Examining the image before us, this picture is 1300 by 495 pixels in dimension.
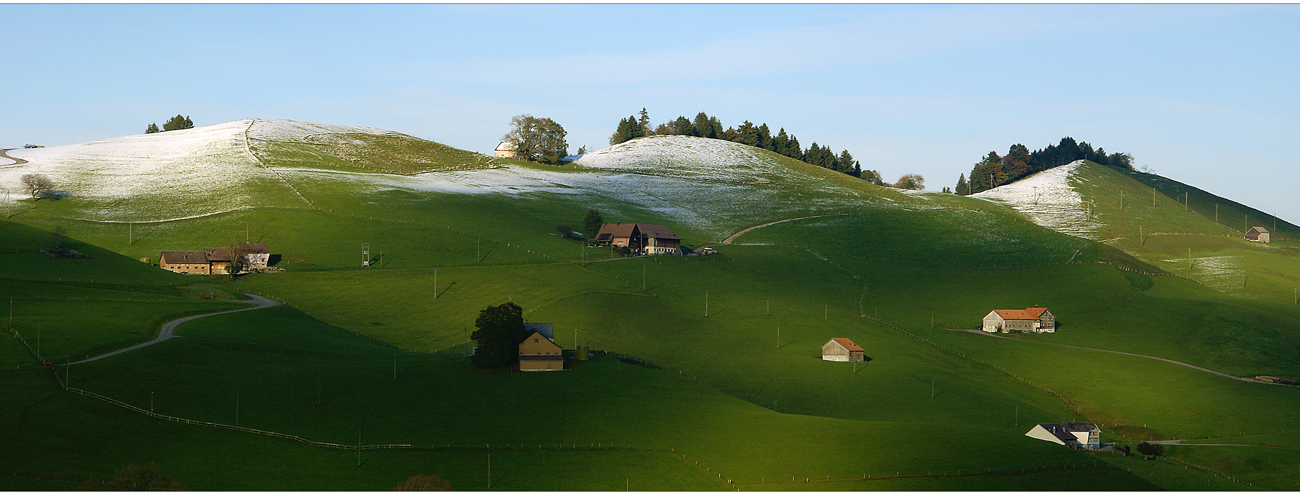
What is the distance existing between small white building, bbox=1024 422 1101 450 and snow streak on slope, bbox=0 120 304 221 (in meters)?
107

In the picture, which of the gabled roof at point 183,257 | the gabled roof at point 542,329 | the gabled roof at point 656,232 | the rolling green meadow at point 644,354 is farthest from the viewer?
the gabled roof at point 656,232

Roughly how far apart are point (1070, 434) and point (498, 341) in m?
41.5

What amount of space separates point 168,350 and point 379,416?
19504mm

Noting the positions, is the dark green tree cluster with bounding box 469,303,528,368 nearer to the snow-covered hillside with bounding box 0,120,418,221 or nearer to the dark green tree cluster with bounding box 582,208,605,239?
the dark green tree cluster with bounding box 582,208,605,239

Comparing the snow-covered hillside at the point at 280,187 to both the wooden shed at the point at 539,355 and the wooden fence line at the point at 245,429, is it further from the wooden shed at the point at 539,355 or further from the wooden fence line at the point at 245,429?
the wooden fence line at the point at 245,429

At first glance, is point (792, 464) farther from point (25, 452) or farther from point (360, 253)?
point (360, 253)

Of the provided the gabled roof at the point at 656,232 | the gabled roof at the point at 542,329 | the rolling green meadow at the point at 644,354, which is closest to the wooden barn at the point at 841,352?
the rolling green meadow at the point at 644,354

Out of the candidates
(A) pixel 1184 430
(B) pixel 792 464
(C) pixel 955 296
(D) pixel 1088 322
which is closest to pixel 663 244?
(C) pixel 955 296

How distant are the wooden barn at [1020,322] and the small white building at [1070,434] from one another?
38.1m

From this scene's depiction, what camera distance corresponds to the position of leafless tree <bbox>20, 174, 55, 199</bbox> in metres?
147

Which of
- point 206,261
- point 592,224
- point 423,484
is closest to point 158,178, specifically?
point 206,261

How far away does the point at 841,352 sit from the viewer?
299 feet

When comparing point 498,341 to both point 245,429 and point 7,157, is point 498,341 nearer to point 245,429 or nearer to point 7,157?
point 245,429

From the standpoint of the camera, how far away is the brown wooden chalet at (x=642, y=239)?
440ft
